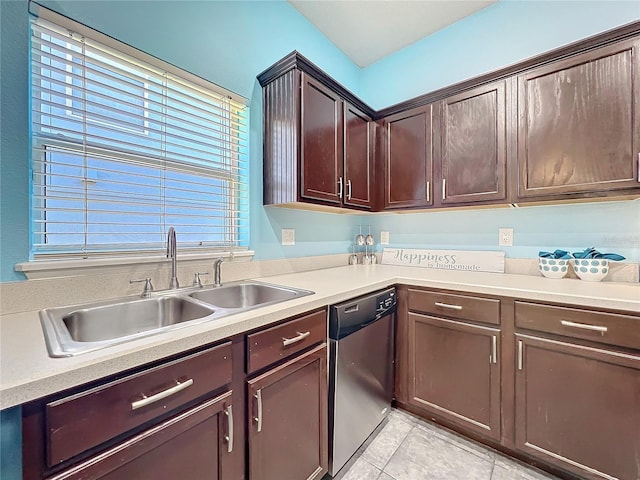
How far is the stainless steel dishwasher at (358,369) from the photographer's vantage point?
4.27 feet

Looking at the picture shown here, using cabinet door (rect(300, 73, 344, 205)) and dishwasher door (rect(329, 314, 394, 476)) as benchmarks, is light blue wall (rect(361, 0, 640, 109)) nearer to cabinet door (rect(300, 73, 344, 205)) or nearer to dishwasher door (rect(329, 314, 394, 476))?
cabinet door (rect(300, 73, 344, 205))

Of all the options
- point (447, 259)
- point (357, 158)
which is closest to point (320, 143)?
point (357, 158)

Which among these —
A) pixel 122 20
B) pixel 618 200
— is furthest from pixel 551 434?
pixel 122 20

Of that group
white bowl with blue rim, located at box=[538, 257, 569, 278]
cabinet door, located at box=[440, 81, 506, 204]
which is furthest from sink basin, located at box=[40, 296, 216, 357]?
white bowl with blue rim, located at box=[538, 257, 569, 278]

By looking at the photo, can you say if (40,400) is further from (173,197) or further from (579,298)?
(579,298)

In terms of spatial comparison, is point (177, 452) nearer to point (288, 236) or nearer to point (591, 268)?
point (288, 236)

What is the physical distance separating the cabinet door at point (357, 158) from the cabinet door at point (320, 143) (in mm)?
87

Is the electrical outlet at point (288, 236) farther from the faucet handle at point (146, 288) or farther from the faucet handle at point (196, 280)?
the faucet handle at point (146, 288)

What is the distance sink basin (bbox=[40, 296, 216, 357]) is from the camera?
95 centimetres

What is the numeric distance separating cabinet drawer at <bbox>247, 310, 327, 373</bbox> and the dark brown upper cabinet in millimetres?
737

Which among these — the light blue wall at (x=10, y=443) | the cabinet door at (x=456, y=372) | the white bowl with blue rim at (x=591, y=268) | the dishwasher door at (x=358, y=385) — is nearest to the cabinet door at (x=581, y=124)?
the white bowl with blue rim at (x=591, y=268)

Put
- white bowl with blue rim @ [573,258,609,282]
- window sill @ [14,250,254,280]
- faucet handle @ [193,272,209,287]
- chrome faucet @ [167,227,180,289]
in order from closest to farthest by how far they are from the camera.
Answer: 1. window sill @ [14,250,254,280]
2. chrome faucet @ [167,227,180,289]
3. faucet handle @ [193,272,209,287]
4. white bowl with blue rim @ [573,258,609,282]

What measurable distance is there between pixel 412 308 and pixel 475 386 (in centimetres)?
52

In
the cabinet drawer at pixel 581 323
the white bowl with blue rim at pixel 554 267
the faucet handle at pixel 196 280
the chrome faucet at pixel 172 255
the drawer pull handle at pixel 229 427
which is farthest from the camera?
the white bowl with blue rim at pixel 554 267
